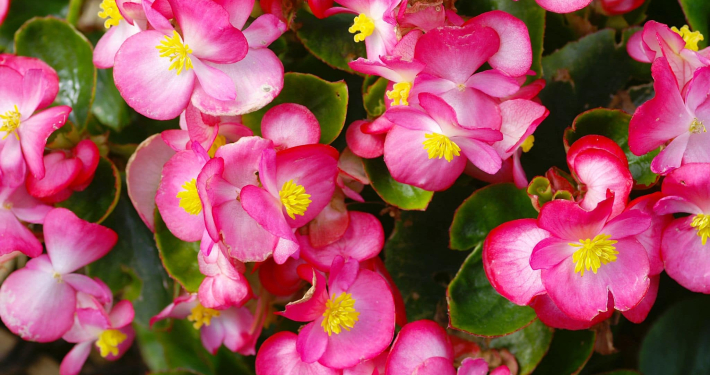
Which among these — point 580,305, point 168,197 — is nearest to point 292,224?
point 168,197

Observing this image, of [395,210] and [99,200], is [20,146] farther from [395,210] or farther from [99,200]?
[395,210]

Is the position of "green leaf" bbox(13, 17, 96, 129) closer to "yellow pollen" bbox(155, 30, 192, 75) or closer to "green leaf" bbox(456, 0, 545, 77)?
"yellow pollen" bbox(155, 30, 192, 75)

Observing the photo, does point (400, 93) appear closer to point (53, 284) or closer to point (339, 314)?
point (339, 314)

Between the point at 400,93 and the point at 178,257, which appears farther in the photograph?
the point at 178,257

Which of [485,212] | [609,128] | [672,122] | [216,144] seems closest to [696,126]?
[672,122]

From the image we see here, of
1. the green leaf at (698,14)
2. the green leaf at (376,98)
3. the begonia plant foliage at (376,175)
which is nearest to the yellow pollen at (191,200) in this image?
the begonia plant foliage at (376,175)

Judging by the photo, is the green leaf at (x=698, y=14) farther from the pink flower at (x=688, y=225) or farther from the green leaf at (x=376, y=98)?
the green leaf at (x=376, y=98)

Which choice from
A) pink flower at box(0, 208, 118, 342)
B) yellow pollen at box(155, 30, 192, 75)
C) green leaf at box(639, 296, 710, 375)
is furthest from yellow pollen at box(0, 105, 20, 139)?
green leaf at box(639, 296, 710, 375)
